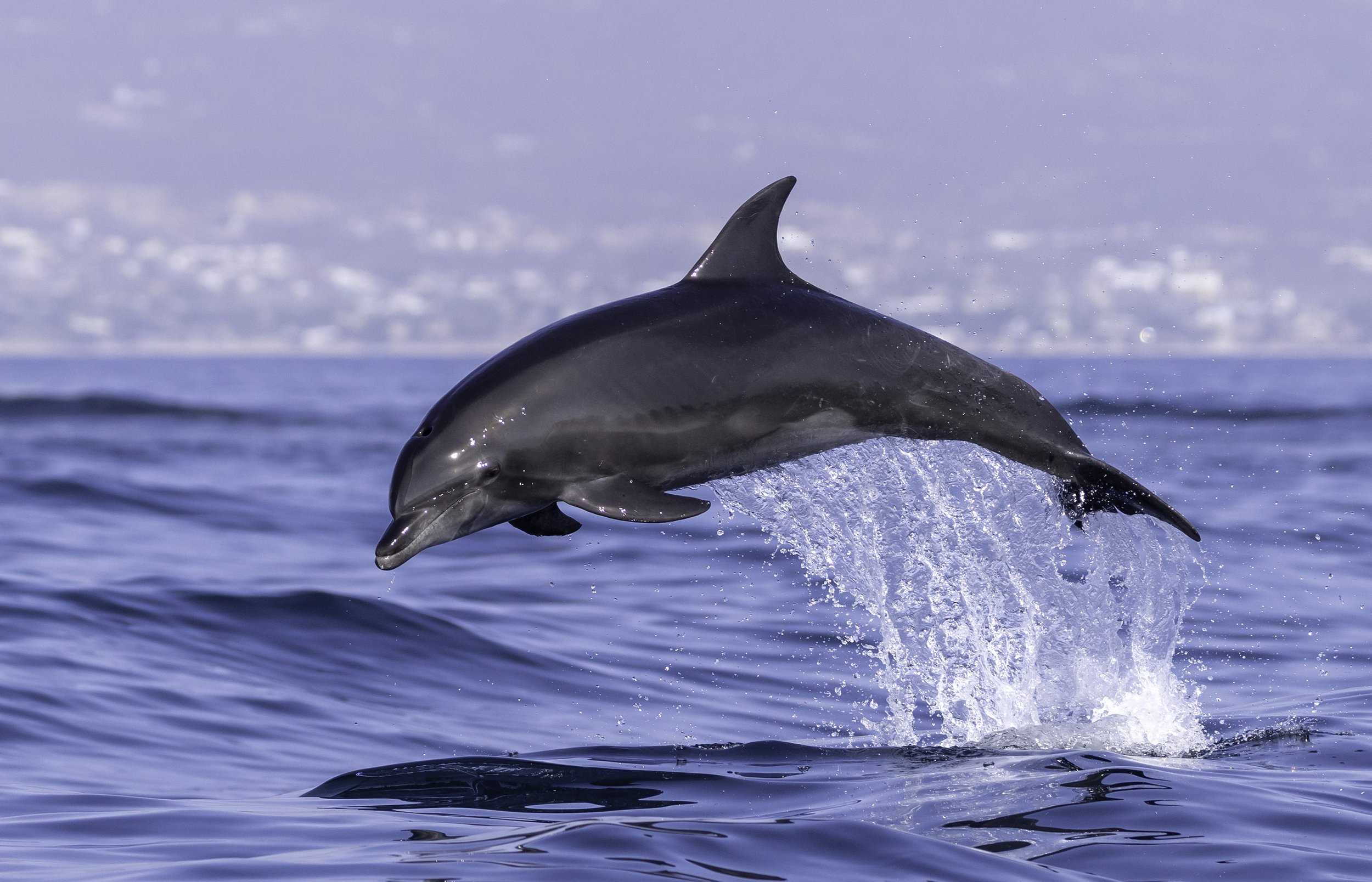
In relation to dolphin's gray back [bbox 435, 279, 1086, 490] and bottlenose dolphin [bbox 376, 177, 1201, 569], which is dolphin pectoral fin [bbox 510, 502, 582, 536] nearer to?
bottlenose dolphin [bbox 376, 177, 1201, 569]

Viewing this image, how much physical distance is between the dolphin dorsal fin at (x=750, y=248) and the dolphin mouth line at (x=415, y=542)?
1410 millimetres

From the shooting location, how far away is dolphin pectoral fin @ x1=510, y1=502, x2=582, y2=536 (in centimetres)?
626

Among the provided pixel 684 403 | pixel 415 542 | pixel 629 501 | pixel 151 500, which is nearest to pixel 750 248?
pixel 684 403

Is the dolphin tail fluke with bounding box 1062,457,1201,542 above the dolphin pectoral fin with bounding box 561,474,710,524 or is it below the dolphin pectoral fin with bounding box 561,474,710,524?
above

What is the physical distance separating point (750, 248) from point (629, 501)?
1395 millimetres

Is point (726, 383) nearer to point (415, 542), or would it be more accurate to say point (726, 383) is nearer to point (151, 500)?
point (415, 542)

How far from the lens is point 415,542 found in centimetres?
578

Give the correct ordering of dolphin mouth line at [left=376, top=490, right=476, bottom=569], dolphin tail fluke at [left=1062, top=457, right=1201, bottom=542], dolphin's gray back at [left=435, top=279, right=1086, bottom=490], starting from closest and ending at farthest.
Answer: dolphin mouth line at [left=376, top=490, right=476, bottom=569], dolphin's gray back at [left=435, top=279, right=1086, bottom=490], dolphin tail fluke at [left=1062, top=457, right=1201, bottom=542]

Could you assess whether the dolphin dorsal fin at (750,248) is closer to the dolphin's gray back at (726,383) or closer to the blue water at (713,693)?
the dolphin's gray back at (726,383)

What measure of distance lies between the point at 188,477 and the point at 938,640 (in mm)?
15559

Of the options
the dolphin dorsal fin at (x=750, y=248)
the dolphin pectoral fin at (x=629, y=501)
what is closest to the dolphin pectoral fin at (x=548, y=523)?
the dolphin pectoral fin at (x=629, y=501)

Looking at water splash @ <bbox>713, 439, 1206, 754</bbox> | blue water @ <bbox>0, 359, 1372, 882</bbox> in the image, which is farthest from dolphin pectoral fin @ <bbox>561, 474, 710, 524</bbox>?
water splash @ <bbox>713, 439, 1206, 754</bbox>

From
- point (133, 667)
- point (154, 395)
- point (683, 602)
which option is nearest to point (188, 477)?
point (683, 602)

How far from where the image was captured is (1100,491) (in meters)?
7.37
